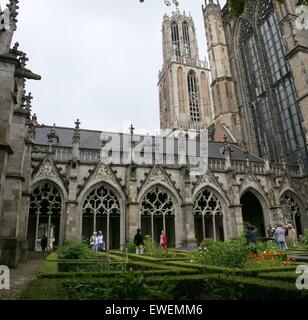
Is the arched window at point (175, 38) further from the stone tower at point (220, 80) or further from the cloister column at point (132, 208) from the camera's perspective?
the cloister column at point (132, 208)

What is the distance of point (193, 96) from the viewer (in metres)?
52.2

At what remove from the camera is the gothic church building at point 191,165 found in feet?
37.1

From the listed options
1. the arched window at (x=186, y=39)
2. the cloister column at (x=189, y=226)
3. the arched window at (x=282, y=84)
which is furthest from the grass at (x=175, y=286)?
the arched window at (x=186, y=39)

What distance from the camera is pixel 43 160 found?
17.1 m

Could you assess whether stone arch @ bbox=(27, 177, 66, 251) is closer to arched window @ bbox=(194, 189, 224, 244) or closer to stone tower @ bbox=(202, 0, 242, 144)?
arched window @ bbox=(194, 189, 224, 244)

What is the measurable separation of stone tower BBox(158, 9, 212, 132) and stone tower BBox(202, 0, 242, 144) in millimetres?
16415

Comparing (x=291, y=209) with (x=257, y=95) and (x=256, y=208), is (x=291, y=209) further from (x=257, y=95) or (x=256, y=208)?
(x=257, y=95)

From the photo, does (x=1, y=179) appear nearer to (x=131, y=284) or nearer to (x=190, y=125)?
(x=131, y=284)

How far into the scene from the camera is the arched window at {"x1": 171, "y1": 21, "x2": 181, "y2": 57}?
2164 inches

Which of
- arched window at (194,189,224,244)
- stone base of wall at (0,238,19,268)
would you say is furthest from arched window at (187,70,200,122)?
stone base of wall at (0,238,19,268)

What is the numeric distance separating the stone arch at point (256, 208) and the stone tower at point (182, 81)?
2462 cm

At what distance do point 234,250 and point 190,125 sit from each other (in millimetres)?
42651

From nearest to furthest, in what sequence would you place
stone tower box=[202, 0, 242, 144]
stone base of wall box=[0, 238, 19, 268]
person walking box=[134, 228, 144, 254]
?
stone base of wall box=[0, 238, 19, 268]
person walking box=[134, 228, 144, 254]
stone tower box=[202, 0, 242, 144]
